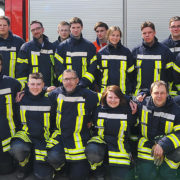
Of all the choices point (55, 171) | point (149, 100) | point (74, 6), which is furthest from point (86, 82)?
point (74, 6)

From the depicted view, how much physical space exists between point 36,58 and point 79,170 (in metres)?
1.63

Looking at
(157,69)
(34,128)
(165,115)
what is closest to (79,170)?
(34,128)

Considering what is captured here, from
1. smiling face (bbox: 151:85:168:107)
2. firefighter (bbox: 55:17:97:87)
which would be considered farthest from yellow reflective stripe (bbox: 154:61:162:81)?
firefighter (bbox: 55:17:97:87)

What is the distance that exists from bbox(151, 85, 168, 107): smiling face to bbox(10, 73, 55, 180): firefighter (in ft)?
3.81

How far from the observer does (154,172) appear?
10.1 ft

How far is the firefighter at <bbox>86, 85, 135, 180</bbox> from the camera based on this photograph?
308 cm

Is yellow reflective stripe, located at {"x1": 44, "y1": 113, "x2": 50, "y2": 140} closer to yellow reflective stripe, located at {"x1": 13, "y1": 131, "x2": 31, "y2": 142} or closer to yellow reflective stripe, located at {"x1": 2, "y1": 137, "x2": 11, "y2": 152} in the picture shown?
yellow reflective stripe, located at {"x1": 13, "y1": 131, "x2": 31, "y2": 142}

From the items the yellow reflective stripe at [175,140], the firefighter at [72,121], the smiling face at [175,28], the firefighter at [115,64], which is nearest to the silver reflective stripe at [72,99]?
the firefighter at [72,121]

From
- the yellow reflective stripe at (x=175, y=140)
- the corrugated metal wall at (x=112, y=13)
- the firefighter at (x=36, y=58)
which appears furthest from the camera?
the corrugated metal wall at (x=112, y=13)

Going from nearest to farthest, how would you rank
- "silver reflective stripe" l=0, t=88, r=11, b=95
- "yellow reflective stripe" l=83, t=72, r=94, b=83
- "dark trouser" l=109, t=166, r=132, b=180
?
"dark trouser" l=109, t=166, r=132, b=180
"silver reflective stripe" l=0, t=88, r=11, b=95
"yellow reflective stripe" l=83, t=72, r=94, b=83

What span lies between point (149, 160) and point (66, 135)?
0.92 metres

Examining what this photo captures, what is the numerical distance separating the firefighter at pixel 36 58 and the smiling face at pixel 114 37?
881 mm

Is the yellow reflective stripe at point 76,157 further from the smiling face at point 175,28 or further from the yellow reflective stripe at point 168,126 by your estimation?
the smiling face at point 175,28

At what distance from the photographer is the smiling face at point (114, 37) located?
3594 millimetres
